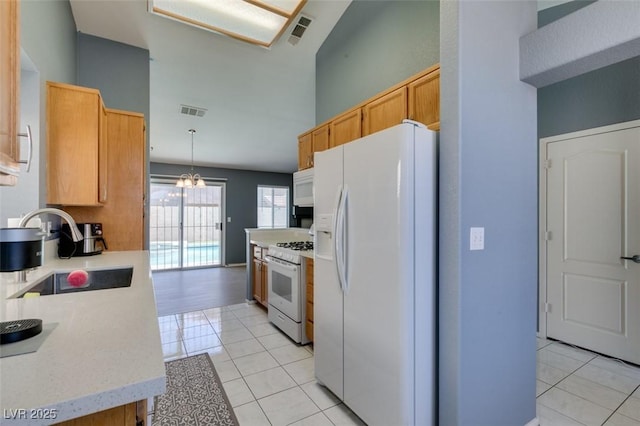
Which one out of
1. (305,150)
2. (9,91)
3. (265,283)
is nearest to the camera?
(9,91)

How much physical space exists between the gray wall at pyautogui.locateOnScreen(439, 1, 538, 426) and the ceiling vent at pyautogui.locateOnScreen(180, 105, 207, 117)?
4017 mm

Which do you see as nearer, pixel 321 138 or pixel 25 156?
pixel 25 156

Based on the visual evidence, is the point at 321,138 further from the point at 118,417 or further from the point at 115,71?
the point at 118,417

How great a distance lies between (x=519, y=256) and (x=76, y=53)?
4311 millimetres

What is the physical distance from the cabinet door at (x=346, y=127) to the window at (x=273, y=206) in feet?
18.5

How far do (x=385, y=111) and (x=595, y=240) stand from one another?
2.33 m

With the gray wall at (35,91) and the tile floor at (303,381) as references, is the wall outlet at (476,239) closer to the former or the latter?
the tile floor at (303,381)

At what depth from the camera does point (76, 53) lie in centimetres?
300

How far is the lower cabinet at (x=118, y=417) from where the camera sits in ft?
2.09

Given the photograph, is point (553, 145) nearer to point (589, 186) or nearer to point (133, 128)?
point (589, 186)

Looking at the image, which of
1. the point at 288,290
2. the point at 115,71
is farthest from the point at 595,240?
the point at 115,71

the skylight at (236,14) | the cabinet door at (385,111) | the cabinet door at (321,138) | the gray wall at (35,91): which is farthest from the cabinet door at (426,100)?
the gray wall at (35,91)

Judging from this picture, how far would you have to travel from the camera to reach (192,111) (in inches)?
184

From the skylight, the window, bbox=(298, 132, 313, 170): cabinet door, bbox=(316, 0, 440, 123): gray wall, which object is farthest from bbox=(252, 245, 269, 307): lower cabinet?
the window
